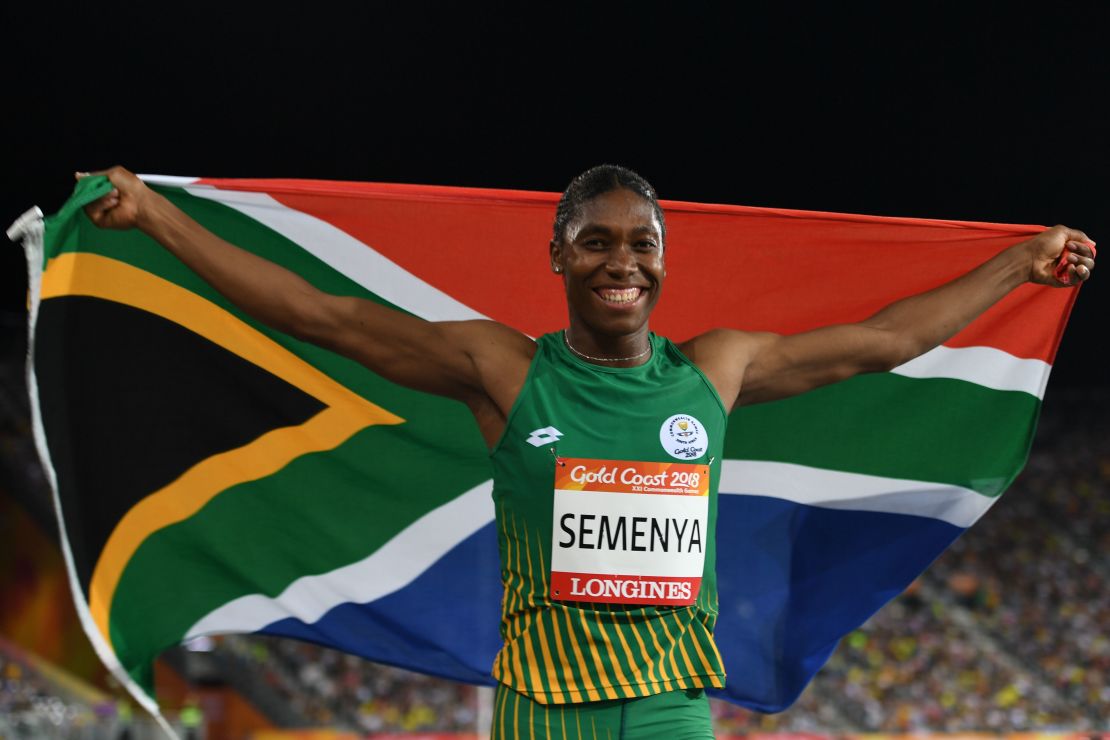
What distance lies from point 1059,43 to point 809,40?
5.06 ft

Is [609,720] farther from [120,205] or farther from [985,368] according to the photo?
[985,368]

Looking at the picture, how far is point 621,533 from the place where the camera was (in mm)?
2391

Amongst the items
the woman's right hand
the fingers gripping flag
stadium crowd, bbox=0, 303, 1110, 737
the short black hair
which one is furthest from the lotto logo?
stadium crowd, bbox=0, 303, 1110, 737

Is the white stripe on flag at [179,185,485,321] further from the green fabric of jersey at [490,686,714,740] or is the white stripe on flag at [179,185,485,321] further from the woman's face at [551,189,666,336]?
the green fabric of jersey at [490,686,714,740]

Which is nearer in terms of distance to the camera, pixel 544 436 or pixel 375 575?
pixel 544 436

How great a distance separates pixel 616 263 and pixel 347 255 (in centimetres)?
133

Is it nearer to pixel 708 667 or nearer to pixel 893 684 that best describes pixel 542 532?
pixel 708 667

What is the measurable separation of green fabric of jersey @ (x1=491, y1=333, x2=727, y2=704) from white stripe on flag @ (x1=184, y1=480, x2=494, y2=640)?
3.61 feet

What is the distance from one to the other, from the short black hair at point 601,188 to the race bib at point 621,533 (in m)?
0.54

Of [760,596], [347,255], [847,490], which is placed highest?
[347,255]

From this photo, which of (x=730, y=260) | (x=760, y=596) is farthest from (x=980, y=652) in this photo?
(x=730, y=260)

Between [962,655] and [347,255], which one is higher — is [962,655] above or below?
above

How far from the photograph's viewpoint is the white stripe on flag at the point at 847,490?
3.74 metres

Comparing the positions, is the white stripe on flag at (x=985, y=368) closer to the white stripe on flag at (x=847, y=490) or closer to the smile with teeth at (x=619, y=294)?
the white stripe on flag at (x=847, y=490)
